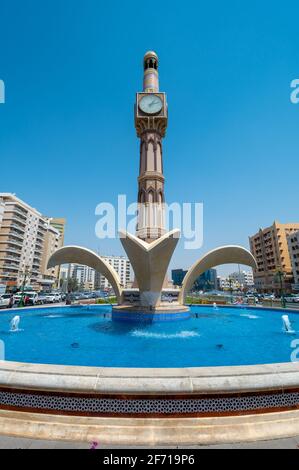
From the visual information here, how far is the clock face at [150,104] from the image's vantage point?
84.9 ft

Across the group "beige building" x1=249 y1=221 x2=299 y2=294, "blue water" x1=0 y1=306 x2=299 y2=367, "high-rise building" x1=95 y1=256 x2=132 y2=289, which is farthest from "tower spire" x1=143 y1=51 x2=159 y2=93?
"high-rise building" x1=95 y1=256 x2=132 y2=289

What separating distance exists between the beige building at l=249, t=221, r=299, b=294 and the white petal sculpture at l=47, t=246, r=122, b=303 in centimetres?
4441

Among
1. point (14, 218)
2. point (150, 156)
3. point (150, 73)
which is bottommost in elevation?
point (150, 156)

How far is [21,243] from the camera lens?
187 feet

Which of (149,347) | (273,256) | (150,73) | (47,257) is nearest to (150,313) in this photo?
(149,347)

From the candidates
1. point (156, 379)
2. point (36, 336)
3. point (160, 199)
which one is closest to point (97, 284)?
point (160, 199)

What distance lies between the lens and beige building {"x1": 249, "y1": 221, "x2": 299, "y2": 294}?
5623 centimetres

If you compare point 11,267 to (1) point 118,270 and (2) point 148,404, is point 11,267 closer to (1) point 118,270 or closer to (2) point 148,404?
(2) point 148,404

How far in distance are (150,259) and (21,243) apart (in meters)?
51.9

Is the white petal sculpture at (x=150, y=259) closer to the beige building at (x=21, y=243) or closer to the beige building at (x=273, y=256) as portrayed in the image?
the beige building at (x=21, y=243)

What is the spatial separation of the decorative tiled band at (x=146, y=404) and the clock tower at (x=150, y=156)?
18431mm

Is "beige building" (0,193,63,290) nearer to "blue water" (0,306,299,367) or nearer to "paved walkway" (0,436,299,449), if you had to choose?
"blue water" (0,306,299,367)

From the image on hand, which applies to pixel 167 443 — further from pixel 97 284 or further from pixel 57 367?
pixel 97 284
